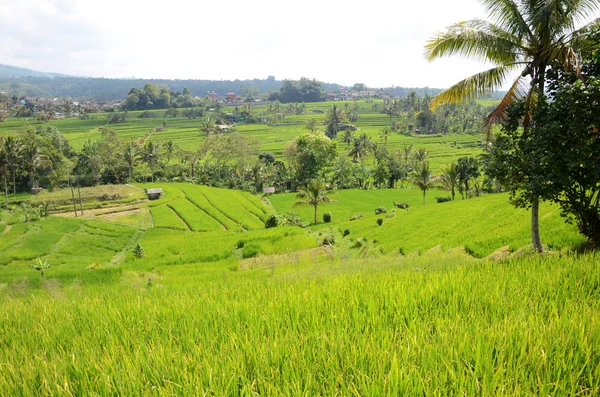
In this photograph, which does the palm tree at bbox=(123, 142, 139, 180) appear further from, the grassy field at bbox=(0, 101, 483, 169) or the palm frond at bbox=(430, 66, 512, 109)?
the palm frond at bbox=(430, 66, 512, 109)

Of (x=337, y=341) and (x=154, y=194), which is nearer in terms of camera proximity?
(x=337, y=341)

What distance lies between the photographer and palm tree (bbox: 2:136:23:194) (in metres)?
59.6

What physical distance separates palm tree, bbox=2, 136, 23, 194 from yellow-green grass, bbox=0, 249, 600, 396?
71369mm

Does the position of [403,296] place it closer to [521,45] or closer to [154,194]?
[521,45]

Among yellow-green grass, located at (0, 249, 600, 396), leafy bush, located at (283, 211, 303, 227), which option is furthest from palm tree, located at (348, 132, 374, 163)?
yellow-green grass, located at (0, 249, 600, 396)

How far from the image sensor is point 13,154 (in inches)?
2384

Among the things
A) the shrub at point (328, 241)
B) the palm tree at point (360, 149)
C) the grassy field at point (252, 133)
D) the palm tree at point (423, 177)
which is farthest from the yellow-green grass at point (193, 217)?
the grassy field at point (252, 133)

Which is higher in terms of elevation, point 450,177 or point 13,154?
point 13,154

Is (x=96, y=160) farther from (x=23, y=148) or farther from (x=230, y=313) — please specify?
(x=230, y=313)

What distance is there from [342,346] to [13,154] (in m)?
76.2

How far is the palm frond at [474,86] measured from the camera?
35.7 feet

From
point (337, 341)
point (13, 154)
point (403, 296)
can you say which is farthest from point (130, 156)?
point (337, 341)

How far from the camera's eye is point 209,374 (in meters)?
2.40

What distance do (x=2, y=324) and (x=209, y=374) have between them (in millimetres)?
4326
